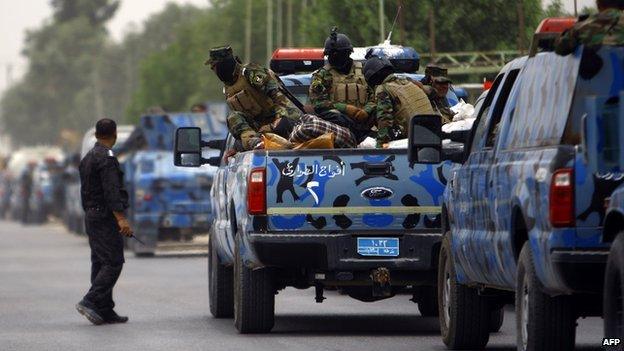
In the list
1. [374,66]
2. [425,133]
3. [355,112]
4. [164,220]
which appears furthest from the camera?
[164,220]

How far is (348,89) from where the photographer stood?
16.9 meters

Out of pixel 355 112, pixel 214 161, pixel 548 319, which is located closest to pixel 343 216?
pixel 355 112

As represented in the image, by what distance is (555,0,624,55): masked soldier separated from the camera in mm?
10672

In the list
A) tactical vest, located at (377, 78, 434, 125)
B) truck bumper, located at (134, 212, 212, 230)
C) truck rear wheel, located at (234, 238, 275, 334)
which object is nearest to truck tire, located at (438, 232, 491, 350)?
truck rear wheel, located at (234, 238, 275, 334)

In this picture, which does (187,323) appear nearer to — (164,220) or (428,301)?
(428,301)

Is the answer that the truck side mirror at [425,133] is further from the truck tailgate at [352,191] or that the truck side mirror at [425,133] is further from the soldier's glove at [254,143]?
the soldier's glove at [254,143]

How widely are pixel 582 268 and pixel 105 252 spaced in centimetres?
792

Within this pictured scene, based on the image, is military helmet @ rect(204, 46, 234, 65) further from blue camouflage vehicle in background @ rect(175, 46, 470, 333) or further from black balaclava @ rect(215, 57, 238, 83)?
blue camouflage vehicle in background @ rect(175, 46, 470, 333)

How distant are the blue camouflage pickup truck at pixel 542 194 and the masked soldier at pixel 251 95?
375cm

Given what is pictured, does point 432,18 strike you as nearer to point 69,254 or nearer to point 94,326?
point 69,254

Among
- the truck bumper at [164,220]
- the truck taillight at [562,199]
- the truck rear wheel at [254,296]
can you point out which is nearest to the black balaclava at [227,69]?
the truck rear wheel at [254,296]

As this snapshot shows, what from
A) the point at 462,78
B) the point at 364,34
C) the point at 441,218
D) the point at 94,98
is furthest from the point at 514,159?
the point at 94,98

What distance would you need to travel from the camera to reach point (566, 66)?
11.1 metres

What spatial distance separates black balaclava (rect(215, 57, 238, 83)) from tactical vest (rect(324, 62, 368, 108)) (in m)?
0.79
